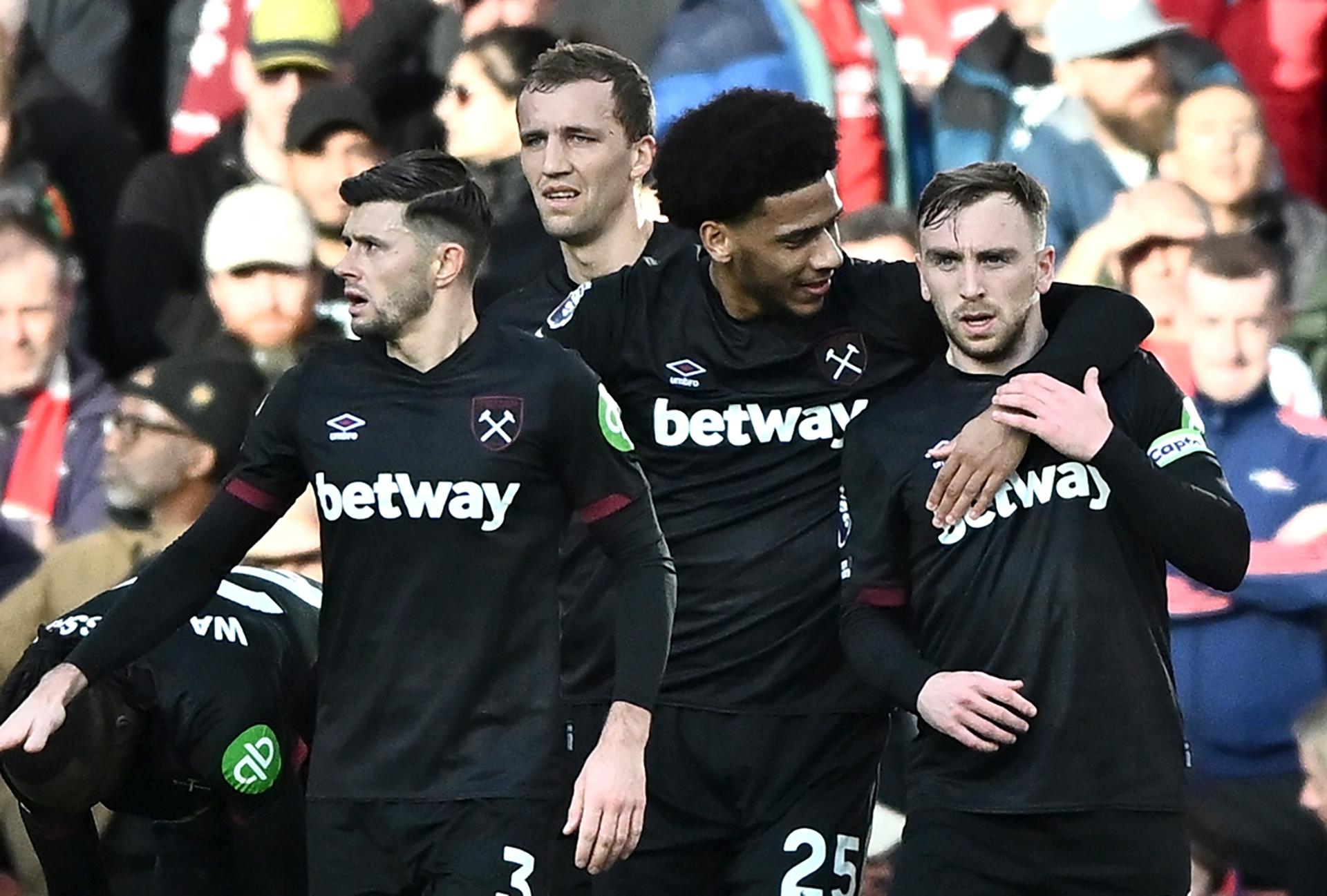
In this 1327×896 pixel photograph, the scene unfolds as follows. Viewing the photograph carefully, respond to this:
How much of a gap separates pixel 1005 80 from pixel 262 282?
2.45 metres

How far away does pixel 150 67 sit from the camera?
10.0m

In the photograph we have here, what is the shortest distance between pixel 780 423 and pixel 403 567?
963 millimetres

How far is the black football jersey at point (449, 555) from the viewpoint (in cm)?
492

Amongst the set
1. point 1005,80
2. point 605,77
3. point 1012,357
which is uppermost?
point 605,77

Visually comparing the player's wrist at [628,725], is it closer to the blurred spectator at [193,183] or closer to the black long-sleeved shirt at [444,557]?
the black long-sleeved shirt at [444,557]

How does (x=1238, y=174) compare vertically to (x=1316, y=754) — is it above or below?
above

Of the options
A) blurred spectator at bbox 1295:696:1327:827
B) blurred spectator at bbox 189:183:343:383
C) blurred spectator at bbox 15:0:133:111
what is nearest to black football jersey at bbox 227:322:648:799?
blurred spectator at bbox 1295:696:1327:827

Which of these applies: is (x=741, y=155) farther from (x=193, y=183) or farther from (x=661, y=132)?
(x=193, y=183)

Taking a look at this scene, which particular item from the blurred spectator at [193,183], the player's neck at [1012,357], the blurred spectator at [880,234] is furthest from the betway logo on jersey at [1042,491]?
the blurred spectator at [193,183]

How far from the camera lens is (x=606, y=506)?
498cm

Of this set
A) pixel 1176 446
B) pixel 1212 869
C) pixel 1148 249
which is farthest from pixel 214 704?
pixel 1148 249

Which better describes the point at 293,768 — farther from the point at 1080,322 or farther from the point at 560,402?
the point at 1080,322

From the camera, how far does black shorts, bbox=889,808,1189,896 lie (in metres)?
4.92

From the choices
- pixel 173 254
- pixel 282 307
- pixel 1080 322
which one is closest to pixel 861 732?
pixel 1080 322
